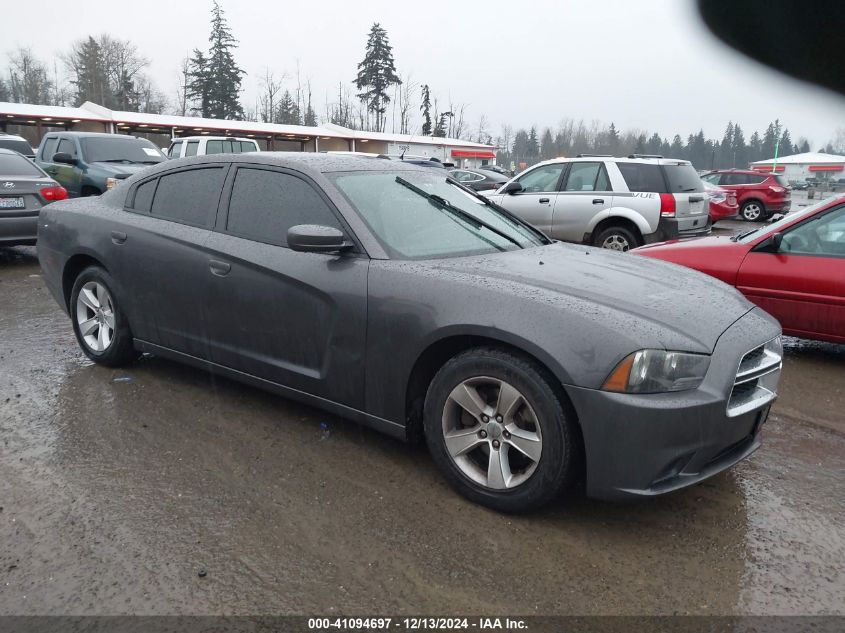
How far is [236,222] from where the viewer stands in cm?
398

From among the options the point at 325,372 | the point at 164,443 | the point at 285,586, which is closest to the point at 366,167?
the point at 325,372

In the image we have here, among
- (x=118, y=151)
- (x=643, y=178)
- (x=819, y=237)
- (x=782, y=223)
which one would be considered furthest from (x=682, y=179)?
(x=118, y=151)

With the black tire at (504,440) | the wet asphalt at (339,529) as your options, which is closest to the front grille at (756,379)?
the wet asphalt at (339,529)

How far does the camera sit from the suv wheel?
9828mm

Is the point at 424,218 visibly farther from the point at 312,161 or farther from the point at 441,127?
the point at 441,127

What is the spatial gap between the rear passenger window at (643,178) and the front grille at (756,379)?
685 cm

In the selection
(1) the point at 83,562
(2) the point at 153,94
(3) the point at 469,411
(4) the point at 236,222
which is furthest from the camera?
(2) the point at 153,94

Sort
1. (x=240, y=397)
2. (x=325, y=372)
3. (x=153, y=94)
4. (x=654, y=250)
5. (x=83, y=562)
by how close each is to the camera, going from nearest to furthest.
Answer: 1. (x=83, y=562)
2. (x=325, y=372)
3. (x=240, y=397)
4. (x=654, y=250)
5. (x=153, y=94)

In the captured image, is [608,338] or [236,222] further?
[236,222]

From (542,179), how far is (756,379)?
815cm

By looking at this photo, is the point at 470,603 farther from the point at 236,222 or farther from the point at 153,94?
the point at 153,94

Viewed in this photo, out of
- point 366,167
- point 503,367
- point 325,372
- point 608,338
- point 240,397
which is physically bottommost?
point 240,397

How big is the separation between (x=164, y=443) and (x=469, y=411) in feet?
5.80

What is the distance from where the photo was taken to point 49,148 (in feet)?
42.0
